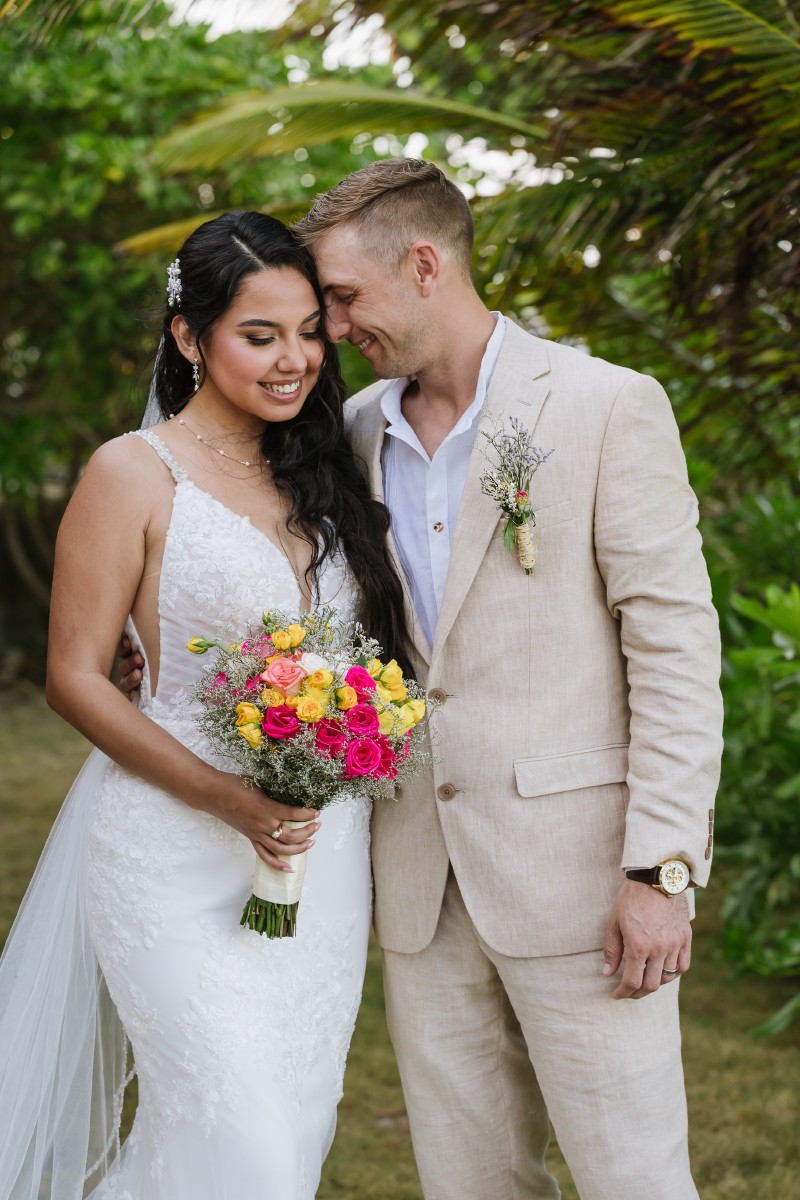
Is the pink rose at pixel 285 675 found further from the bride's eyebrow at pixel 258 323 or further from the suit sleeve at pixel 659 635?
the bride's eyebrow at pixel 258 323

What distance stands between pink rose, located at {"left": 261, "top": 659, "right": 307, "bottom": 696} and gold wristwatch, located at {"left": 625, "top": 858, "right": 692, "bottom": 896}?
0.84 meters

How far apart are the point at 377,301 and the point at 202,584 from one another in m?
0.76

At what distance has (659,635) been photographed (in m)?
2.61

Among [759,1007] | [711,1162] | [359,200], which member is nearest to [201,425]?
[359,200]

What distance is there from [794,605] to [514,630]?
6.72ft

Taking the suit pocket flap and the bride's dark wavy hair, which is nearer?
the suit pocket flap

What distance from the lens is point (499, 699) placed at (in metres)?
2.71

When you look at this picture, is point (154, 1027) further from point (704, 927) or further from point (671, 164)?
point (704, 927)

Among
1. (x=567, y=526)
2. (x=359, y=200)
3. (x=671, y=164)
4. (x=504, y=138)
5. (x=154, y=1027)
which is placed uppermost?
(x=504, y=138)

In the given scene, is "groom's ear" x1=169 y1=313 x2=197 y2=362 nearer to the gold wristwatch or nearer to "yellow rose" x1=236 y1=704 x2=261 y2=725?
"yellow rose" x1=236 y1=704 x2=261 y2=725

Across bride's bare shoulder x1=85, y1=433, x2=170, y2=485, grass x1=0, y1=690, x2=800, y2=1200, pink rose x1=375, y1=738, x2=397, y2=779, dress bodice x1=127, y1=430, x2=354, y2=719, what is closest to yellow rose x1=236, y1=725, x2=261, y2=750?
pink rose x1=375, y1=738, x2=397, y2=779

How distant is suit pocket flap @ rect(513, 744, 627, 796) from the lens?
8.85 ft

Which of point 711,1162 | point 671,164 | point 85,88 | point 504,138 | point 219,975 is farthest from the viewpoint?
point 85,88

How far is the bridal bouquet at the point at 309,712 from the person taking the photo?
227 cm
